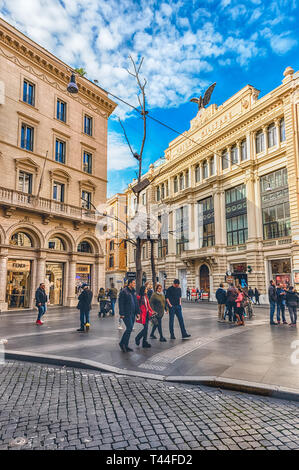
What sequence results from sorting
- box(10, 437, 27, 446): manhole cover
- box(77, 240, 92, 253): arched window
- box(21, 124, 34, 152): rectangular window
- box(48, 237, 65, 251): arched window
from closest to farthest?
box(10, 437, 27, 446): manhole cover
box(21, 124, 34, 152): rectangular window
box(48, 237, 65, 251): arched window
box(77, 240, 92, 253): arched window

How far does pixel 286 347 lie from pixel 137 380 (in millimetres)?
4515

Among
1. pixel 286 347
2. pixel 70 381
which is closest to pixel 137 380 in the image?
pixel 70 381

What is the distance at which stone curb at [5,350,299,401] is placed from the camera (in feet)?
15.4

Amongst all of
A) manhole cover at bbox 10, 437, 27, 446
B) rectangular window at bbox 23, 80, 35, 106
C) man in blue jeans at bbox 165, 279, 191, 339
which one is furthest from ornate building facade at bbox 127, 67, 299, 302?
manhole cover at bbox 10, 437, 27, 446

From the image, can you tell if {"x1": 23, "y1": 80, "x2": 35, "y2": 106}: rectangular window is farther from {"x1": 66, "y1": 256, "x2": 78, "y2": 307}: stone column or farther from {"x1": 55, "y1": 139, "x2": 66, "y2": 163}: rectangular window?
{"x1": 66, "y1": 256, "x2": 78, "y2": 307}: stone column

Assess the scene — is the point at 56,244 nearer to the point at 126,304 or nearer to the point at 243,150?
the point at 126,304

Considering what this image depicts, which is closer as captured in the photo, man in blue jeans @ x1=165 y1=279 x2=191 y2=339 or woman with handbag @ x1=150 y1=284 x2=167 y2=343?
woman with handbag @ x1=150 y1=284 x2=167 y2=343

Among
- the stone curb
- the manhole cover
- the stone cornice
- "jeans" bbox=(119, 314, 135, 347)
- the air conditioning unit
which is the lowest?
the stone curb

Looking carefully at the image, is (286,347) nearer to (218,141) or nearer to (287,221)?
(287,221)

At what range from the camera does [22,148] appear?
21.1 metres

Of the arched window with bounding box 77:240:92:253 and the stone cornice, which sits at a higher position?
the stone cornice

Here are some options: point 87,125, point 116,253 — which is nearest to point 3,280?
point 87,125

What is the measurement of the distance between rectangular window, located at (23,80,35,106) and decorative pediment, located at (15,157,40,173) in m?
4.68

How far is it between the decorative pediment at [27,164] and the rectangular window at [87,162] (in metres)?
4.91
